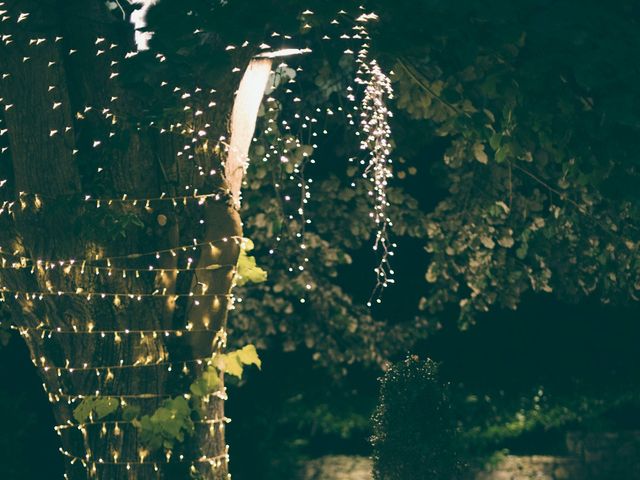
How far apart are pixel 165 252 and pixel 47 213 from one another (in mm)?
671

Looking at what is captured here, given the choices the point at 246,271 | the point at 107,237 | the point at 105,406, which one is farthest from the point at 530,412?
the point at 107,237

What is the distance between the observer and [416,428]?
7566 millimetres

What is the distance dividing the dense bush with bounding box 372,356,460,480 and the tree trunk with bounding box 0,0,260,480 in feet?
6.86

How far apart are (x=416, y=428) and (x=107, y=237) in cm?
302

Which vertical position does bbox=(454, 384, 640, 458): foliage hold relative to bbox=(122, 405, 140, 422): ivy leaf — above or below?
below

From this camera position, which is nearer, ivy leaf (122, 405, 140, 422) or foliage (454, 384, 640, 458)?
ivy leaf (122, 405, 140, 422)

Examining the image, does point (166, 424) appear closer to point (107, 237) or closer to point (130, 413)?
point (130, 413)

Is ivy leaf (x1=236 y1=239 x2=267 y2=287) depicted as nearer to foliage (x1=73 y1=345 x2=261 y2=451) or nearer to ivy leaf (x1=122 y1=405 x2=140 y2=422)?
foliage (x1=73 y1=345 x2=261 y2=451)

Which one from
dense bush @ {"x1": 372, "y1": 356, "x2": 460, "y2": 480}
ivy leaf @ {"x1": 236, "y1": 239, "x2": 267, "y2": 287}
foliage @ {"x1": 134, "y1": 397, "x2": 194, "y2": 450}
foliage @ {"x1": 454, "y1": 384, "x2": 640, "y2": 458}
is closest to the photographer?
foliage @ {"x1": 134, "y1": 397, "x2": 194, "y2": 450}

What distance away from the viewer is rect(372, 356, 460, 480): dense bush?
298 inches

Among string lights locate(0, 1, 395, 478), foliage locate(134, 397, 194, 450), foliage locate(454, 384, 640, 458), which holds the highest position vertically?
string lights locate(0, 1, 395, 478)

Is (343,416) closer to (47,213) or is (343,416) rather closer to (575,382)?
(575,382)

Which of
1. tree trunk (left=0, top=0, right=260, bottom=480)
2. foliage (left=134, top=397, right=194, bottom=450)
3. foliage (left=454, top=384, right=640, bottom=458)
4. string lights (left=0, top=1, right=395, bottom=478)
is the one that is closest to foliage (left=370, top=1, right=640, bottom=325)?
string lights (left=0, top=1, right=395, bottom=478)

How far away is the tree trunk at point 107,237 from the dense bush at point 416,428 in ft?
6.86
